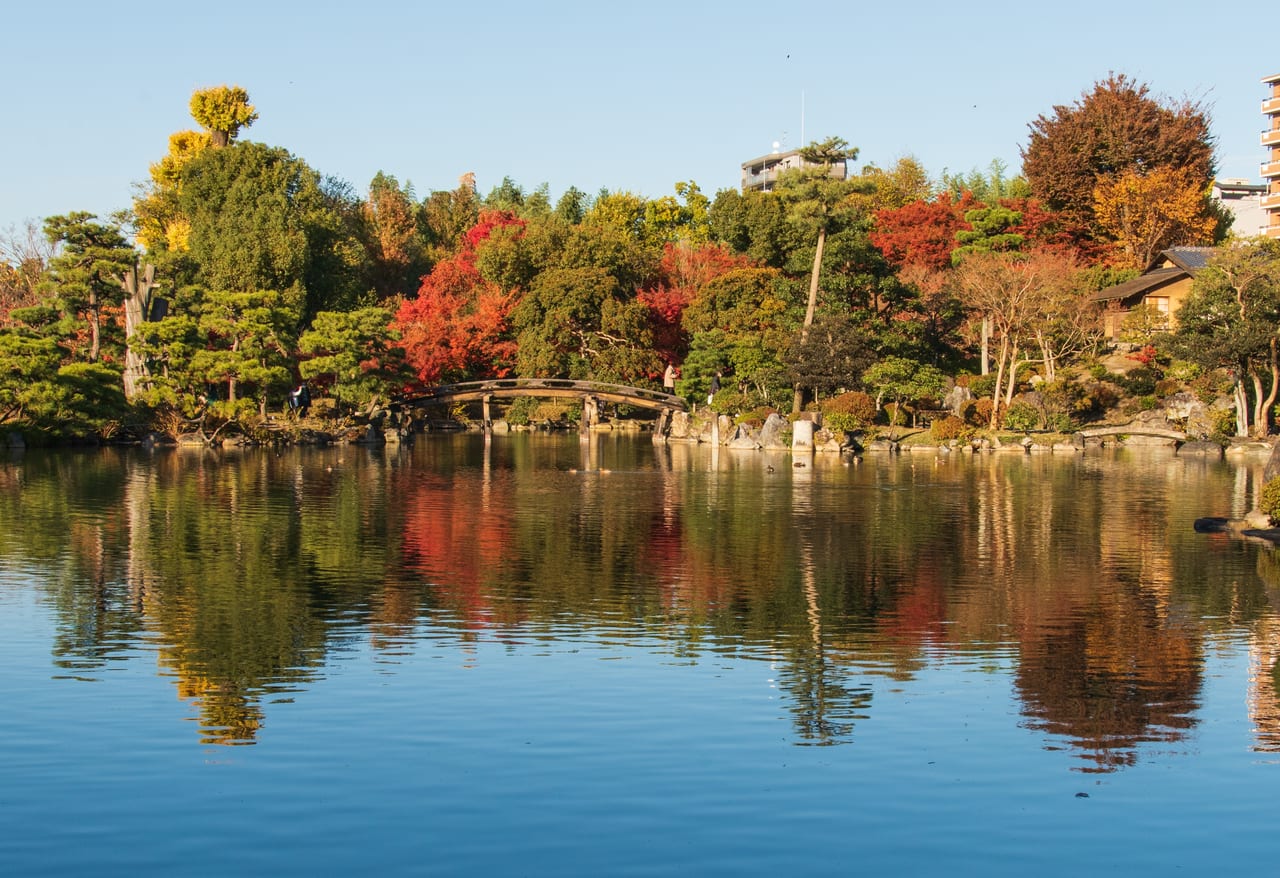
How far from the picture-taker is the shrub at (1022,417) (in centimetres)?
4838

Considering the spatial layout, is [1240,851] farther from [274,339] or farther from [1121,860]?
[274,339]

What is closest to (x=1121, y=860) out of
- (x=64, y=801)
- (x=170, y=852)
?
(x=170, y=852)

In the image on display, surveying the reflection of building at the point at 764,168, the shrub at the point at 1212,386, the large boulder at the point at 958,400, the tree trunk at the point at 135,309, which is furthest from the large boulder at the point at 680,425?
the reflection of building at the point at 764,168

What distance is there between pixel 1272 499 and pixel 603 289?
3984cm

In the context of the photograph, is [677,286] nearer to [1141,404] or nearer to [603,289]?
[603,289]

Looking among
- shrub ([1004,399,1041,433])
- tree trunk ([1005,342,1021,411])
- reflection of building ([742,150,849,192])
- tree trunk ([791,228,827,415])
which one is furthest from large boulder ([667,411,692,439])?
reflection of building ([742,150,849,192])

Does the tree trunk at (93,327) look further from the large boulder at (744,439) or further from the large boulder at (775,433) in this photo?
the large boulder at (775,433)

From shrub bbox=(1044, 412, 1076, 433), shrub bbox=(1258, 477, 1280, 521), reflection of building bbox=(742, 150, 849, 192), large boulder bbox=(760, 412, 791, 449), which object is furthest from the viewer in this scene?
reflection of building bbox=(742, 150, 849, 192)

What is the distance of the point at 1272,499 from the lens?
21.7 m

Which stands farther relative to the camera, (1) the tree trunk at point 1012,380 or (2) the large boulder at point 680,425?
(2) the large boulder at point 680,425

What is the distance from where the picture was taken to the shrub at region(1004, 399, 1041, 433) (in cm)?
4838

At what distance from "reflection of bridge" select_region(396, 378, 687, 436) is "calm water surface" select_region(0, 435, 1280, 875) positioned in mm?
30275

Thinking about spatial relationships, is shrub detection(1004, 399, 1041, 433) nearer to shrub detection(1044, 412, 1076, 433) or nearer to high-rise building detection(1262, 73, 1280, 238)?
shrub detection(1044, 412, 1076, 433)

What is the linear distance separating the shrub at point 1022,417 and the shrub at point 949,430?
1.87 meters
